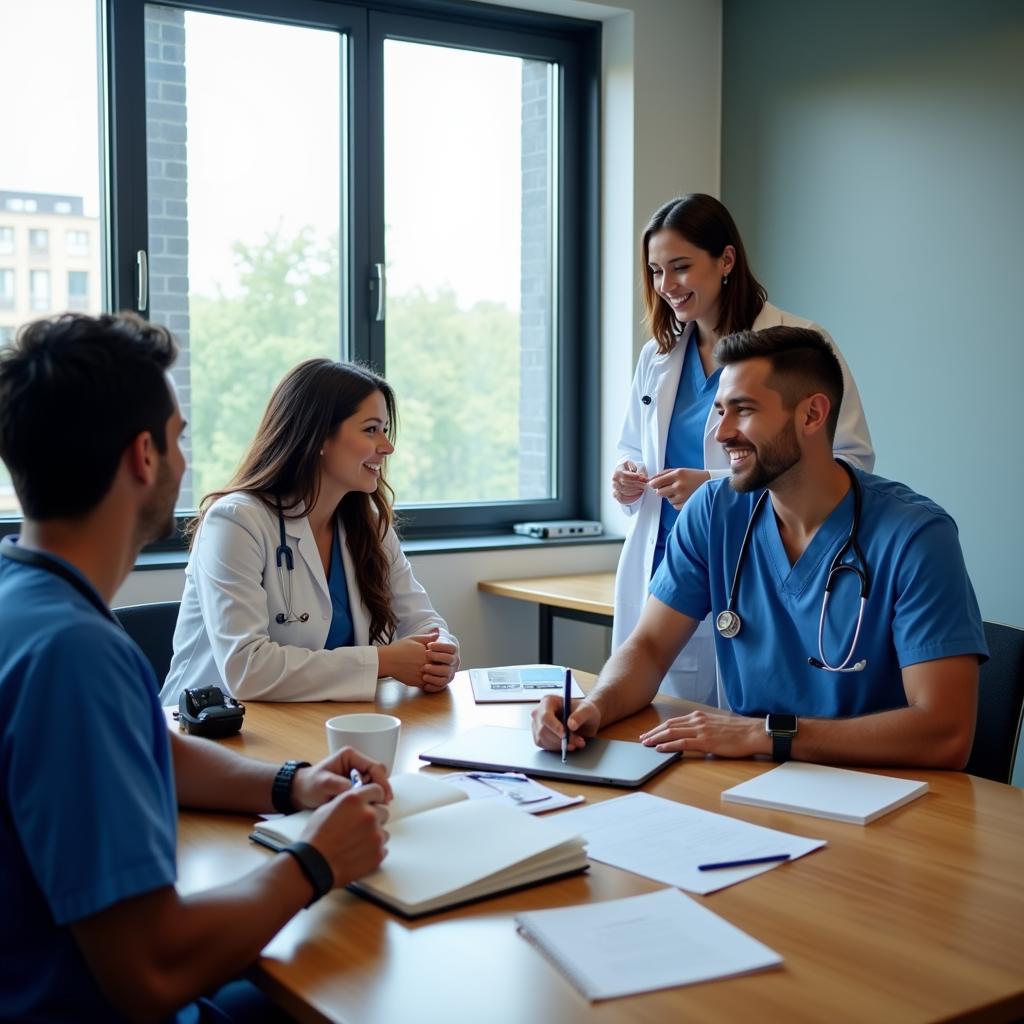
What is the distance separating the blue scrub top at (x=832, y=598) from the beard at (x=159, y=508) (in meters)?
1.08

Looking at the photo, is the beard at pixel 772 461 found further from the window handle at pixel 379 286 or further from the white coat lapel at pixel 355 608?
the window handle at pixel 379 286

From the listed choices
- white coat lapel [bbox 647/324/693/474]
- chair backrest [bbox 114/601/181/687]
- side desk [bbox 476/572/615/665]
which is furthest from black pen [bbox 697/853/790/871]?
side desk [bbox 476/572/615/665]

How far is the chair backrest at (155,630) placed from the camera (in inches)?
95.0

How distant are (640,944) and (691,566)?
3.51 ft

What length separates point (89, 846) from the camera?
985mm

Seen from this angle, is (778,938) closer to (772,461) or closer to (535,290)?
(772,461)

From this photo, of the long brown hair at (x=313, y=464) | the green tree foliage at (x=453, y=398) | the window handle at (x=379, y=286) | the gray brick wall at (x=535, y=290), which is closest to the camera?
the long brown hair at (x=313, y=464)

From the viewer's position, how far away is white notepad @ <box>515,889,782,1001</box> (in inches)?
41.9

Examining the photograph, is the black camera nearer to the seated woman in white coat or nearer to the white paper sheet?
the seated woman in white coat

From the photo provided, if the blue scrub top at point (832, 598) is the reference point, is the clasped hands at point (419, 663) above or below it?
below

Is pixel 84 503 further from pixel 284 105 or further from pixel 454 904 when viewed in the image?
pixel 284 105

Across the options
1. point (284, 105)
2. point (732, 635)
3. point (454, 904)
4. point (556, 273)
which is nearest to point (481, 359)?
point (556, 273)

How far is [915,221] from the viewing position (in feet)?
11.5

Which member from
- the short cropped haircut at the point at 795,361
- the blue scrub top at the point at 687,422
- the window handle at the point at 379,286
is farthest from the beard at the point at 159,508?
the window handle at the point at 379,286
